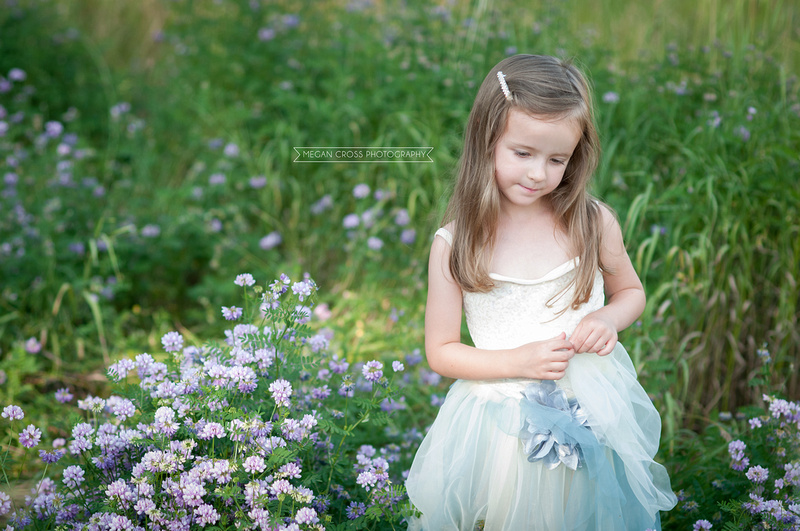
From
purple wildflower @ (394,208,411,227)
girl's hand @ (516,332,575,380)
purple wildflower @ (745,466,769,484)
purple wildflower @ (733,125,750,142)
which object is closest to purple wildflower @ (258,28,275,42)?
purple wildflower @ (394,208,411,227)

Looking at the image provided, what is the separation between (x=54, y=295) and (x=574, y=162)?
2.51 metres

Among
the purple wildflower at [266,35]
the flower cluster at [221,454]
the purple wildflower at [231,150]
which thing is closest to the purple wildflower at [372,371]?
the flower cluster at [221,454]

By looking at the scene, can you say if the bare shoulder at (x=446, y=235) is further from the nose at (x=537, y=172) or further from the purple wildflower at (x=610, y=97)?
the purple wildflower at (x=610, y=97)

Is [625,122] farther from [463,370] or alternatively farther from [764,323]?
[463,370]

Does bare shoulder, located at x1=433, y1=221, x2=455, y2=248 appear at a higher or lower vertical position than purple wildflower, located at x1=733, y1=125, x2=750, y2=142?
lower

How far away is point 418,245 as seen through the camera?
3.48 metres

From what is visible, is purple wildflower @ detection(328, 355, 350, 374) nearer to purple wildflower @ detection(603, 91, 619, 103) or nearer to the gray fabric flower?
the gray fabric flower

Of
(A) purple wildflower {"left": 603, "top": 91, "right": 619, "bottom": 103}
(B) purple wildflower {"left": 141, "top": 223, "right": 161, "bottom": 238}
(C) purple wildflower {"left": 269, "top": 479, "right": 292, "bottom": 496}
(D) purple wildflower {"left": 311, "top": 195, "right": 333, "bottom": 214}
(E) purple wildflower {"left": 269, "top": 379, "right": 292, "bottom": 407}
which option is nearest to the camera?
(C) purple wildflower {"left": 269, "top": 479, "right": 292, "bottom": 496}

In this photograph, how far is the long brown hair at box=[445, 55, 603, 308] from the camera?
1683 millimetres

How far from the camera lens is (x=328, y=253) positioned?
3.79m

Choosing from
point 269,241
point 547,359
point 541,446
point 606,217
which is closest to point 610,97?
point 606,217

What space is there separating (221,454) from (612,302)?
1.09 meters

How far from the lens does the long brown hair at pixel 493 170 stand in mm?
1683

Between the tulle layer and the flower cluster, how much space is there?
Answer: 12 cm
